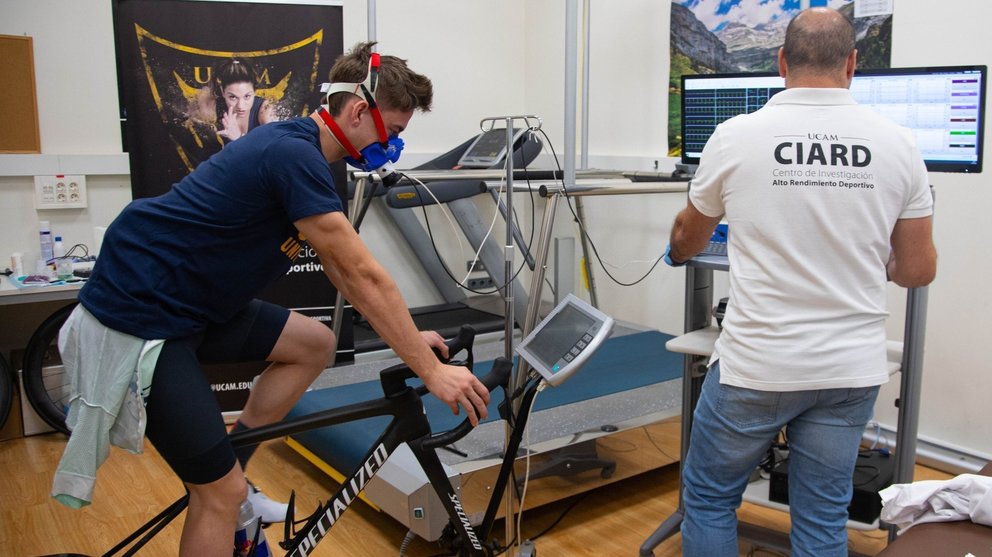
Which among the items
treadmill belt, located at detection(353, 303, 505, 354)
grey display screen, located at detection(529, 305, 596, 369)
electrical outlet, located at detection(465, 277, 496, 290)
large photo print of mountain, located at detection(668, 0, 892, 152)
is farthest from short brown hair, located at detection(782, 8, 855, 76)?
electrical outlet, located at detection(465, 277, 496, 290)

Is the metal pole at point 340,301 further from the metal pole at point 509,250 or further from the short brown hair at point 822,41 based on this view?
the short brown hair at point 822,41

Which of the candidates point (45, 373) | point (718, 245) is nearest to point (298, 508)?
point (45, 373)

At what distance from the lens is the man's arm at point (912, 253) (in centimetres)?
169

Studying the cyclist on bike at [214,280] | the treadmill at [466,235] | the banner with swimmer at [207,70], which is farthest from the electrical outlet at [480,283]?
the cyclist on bike at [214,280]

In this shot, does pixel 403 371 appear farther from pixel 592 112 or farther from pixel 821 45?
pixel 592 112

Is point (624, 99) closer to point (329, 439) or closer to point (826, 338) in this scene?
point (329, 439)

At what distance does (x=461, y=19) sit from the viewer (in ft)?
16.9

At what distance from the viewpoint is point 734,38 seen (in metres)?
3.93

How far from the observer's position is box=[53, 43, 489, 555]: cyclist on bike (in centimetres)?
171

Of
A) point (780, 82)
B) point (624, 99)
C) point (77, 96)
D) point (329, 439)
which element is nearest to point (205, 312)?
point (329, 439)

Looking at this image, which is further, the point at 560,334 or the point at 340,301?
the point at 340,301

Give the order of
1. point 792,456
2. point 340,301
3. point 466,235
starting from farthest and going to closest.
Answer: point 466,235 < point 340,301 < point 792,456

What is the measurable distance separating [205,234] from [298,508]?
151cm

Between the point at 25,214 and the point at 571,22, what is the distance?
2.69 meters
